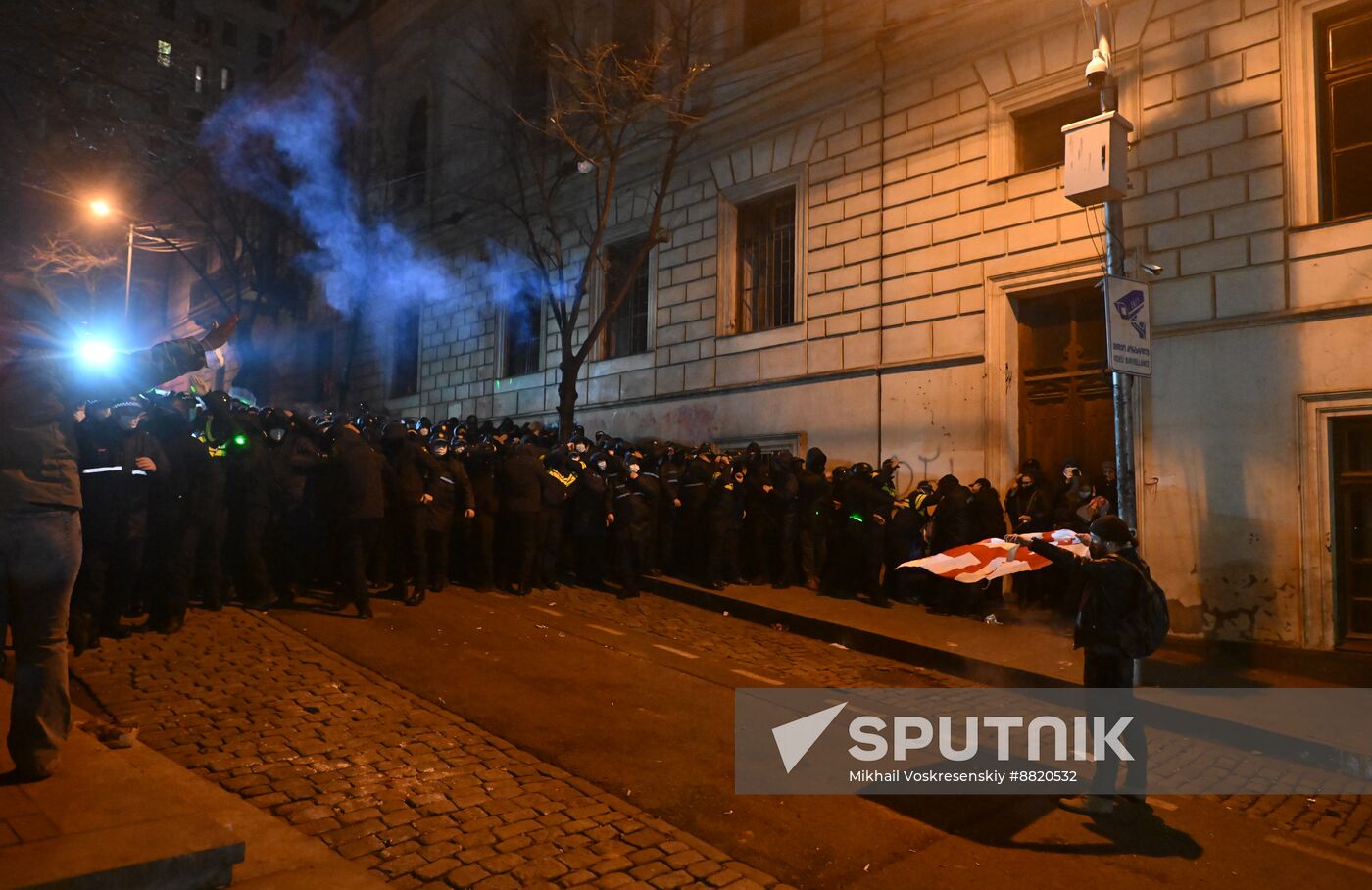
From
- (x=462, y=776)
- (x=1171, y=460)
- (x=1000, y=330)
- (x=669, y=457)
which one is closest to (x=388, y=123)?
(x=669, y=457)

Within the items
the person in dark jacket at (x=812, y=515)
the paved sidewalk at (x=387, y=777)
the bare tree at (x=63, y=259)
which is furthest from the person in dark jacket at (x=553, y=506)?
the bare tree at (x=63, y=259)

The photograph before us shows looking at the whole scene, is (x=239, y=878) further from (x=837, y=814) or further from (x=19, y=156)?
(x=19, y=156)

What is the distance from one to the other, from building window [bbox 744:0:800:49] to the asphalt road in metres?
12.8

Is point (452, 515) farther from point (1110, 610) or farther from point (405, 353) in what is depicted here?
point (405, 353)

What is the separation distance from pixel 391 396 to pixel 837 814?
23996mm

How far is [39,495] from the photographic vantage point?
3980 millimetres

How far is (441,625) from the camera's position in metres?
8.73

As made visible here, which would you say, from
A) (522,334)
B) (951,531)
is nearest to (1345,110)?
(951,531)

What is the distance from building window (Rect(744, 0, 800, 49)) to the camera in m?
17.0

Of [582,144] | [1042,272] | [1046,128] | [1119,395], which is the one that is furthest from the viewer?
[582,144]

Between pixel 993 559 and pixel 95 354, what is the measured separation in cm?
507

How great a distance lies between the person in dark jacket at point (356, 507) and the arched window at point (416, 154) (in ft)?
59.8

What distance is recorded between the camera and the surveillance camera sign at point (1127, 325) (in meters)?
8.49

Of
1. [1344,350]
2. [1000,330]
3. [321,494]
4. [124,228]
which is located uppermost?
[124,228]
